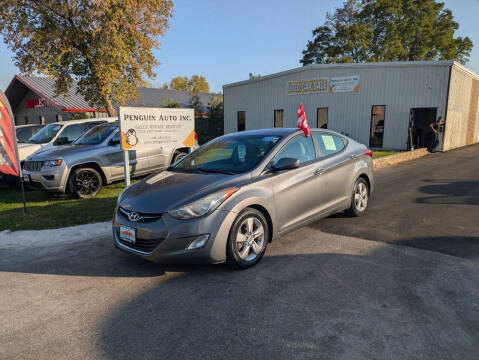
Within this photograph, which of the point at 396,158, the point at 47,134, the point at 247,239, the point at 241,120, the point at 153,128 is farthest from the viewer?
the point at 241,120

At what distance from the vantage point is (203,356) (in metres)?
2.48

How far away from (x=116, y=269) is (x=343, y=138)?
13.5ft

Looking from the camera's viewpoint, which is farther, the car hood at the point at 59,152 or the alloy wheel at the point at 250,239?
the car hood at the point at 59,152

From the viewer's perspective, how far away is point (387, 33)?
1446 inches

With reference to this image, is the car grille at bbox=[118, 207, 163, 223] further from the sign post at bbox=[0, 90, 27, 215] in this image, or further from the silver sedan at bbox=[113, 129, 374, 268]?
the sign post at bbox=[0, 90, 27, 215]

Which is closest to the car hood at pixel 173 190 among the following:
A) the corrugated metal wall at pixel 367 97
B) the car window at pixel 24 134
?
the car window at pixel 24 134

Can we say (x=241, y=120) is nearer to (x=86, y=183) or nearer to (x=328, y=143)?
(x=86, y=183)

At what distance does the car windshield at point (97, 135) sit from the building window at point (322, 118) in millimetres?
14759

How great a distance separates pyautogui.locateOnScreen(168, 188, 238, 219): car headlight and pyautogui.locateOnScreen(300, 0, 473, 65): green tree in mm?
37426

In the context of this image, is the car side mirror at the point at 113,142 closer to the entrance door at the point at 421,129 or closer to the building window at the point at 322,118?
the entrance door at the point at 421,129

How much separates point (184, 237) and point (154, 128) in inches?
172

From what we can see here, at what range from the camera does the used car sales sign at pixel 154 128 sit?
6.77m

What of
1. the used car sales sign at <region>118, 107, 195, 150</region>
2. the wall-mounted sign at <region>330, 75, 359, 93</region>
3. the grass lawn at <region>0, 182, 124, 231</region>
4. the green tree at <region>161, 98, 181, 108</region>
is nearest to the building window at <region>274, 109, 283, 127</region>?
the wall-mounted sign at <region>330, 75, 359, 93</region>

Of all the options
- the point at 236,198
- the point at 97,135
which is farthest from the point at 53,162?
the point at 236,198
